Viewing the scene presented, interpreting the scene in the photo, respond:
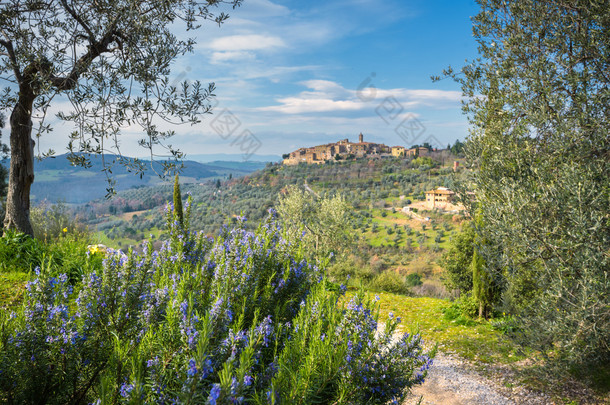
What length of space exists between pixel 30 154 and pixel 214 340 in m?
11.7

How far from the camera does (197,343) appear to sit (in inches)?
79.7

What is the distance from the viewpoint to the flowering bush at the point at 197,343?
215cm

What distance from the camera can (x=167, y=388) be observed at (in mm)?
2088

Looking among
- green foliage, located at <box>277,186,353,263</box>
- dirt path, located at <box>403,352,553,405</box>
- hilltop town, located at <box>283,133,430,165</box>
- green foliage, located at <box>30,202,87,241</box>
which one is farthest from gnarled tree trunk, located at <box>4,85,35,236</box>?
hilltop town, located at <box>283,133,430,165</box>

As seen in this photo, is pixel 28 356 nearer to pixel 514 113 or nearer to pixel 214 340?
pixel 214 340

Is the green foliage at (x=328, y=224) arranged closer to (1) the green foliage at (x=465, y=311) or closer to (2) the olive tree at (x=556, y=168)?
(1) the green foliage at (x=465, y=311)

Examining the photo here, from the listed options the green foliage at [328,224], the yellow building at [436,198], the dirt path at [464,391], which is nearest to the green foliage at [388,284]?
the dirt path at [464,391]

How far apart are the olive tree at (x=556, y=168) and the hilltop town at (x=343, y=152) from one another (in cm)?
8341

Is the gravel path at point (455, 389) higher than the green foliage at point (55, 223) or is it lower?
lower

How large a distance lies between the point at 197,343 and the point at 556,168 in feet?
19.0

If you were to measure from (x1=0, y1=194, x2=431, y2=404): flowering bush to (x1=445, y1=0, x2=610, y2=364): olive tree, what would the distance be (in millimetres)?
3136

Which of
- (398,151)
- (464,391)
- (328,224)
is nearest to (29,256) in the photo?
(464,391)

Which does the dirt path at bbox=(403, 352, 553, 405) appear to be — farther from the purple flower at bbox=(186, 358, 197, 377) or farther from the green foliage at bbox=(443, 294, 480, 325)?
the purple flower at bbox=(186, 358, 197, 377)

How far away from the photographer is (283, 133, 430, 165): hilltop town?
91375mm
